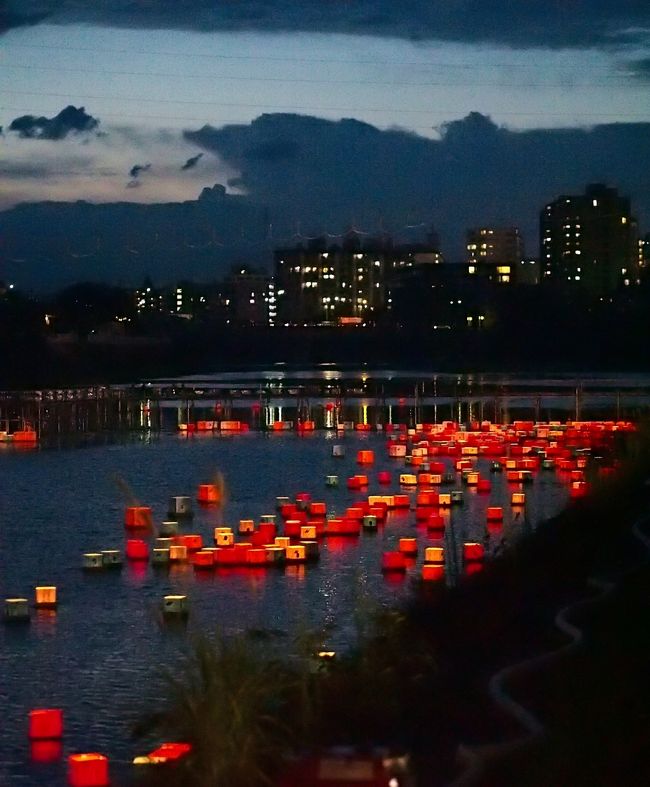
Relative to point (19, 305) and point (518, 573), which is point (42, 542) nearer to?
point (518, 573)

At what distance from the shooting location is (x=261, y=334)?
160 m

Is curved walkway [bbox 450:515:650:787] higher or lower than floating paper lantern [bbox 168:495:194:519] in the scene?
higher

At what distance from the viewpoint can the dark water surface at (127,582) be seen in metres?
14.8

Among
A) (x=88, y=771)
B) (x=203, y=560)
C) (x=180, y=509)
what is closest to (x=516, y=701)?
(x=88, y=771)

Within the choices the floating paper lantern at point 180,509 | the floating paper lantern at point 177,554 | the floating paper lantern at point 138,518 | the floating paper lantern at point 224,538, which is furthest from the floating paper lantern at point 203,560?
the floating paper lantern at point 180,509

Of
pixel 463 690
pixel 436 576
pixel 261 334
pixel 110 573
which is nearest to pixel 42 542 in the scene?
pixel 110 573

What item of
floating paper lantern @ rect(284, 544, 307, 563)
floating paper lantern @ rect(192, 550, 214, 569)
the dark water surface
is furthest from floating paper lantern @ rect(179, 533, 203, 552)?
floating paper lantern @ rect(284, 544, 307, 563)

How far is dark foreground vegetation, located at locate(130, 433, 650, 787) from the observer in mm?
10211

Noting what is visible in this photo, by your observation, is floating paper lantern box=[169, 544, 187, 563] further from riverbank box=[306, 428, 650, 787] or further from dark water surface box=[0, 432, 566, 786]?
riverbank box=[306, 428, 650, 787]

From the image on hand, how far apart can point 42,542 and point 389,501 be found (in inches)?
314

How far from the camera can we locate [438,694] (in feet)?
41.3

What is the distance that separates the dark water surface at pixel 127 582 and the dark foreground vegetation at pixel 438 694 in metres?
0.90

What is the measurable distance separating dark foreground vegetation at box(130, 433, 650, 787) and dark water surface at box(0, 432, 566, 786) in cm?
90

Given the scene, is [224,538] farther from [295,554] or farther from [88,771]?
[88,771]
